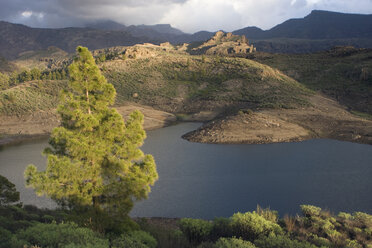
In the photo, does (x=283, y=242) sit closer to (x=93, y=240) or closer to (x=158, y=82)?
(x=93, y=240)

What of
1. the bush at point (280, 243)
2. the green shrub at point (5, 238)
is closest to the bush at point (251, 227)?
the bush at point (280, 243)

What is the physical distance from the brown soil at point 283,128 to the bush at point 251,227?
1318 inches

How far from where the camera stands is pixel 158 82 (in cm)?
9050

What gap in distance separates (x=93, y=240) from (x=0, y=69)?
223 metres

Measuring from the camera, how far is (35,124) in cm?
6122

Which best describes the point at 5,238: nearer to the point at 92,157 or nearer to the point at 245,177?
the point at 92,157

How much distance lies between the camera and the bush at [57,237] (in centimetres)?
1025

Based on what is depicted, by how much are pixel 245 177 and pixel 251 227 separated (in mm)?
17695

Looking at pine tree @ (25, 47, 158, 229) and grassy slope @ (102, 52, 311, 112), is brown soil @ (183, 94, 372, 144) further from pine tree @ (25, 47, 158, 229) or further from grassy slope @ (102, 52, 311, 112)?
pine tree @ (25, 47, 158, 229)

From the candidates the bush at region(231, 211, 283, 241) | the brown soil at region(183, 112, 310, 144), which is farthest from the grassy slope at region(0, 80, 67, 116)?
the bush at region(231, 211, 283, 241)

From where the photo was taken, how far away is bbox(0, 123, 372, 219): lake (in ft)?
81.9

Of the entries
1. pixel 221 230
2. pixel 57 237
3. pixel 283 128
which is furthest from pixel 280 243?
pixel 283 128

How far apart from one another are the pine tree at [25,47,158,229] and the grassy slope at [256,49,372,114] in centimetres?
6562

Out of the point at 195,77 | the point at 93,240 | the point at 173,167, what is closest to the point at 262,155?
the point at 173,167
